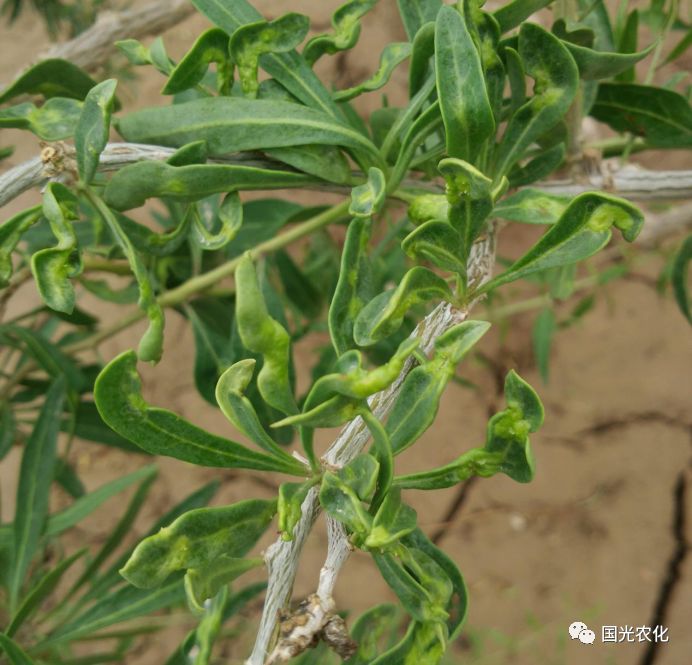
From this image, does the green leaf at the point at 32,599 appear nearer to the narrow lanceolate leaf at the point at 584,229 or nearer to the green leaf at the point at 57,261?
the green leaf at the point at 57,261

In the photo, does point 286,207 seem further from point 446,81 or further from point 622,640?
point 622,640

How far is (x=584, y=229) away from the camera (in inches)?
30.8

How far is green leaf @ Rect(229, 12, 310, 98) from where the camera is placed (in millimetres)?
888

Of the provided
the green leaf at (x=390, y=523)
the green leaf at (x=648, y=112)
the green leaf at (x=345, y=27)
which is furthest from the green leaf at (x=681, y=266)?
the green leaf at (x=390, y=523)

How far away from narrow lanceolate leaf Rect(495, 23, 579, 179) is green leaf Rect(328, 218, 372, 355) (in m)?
0.20

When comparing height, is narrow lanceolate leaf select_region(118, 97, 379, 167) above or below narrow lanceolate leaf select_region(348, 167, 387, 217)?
above

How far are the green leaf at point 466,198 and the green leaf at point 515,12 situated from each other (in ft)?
0.69

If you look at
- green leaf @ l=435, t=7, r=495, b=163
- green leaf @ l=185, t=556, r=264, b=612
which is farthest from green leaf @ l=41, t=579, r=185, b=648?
green leaf @ l=435, t=7, r=495, b=163

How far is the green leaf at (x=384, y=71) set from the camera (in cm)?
96

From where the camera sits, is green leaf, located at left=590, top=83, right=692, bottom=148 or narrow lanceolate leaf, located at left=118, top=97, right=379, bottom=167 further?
green leaf, located at left=590, top=83, right=692, bottom=148

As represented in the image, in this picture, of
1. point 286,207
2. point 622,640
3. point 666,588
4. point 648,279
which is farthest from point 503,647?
point 286,207

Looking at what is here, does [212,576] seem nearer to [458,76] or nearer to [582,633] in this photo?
[458,76]

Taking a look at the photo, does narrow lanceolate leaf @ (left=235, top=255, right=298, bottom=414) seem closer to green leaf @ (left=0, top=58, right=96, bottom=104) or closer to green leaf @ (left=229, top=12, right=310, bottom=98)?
green leaf @ (left=229, top=12, right=310, bottom=98)

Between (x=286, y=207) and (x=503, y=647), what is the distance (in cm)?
205
